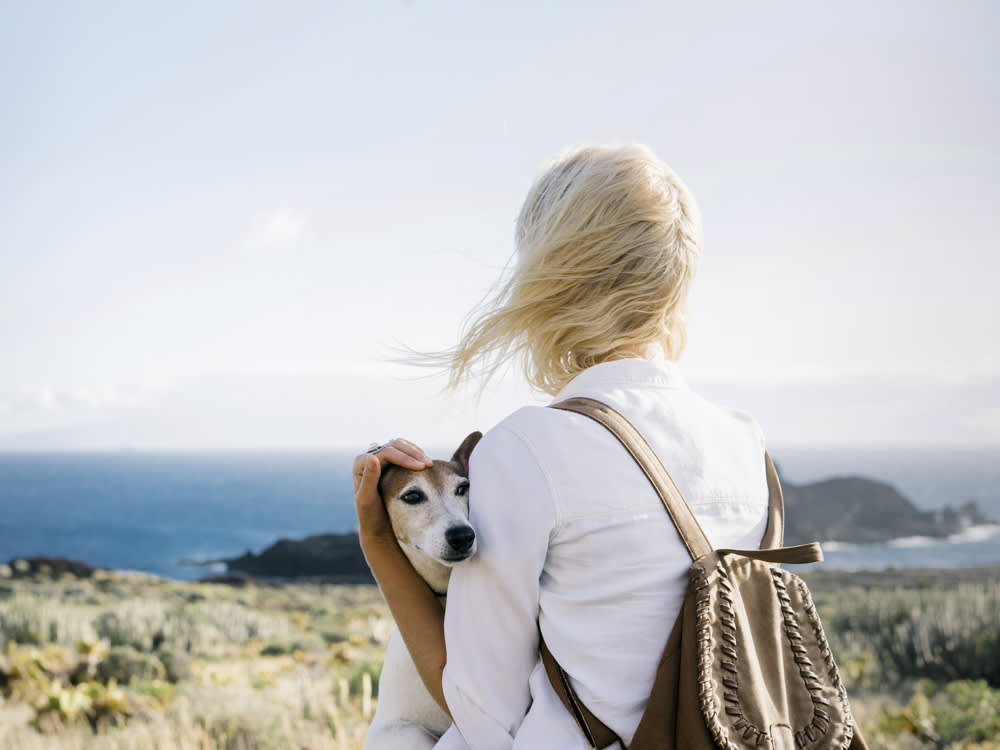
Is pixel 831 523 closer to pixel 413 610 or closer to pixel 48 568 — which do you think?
pixel 48 568

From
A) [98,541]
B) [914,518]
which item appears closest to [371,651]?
[914,518]

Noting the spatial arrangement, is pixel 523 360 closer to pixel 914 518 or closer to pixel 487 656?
pixel 487 656

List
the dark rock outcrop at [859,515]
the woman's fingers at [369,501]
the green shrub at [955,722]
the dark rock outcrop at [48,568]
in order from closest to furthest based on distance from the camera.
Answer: the woman's fingers at [369,501] → the green shrub at [955,722] → the dark rock outcrop at [48,568] → the dark rock outcrop at [859,515]

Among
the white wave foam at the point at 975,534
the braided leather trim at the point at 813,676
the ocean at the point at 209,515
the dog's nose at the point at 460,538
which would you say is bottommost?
the ocean at the point at 209,515

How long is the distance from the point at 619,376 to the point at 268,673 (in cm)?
567

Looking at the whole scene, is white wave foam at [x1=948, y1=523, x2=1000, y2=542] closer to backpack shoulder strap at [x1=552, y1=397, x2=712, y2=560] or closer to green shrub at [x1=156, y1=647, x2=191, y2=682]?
green shrub at [x1=156, y1=647, x2=191, y2=682]

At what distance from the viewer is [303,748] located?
4.34 m

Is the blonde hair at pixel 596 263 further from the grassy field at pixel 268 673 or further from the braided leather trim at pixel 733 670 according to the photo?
the grassy field at pixel 268 673

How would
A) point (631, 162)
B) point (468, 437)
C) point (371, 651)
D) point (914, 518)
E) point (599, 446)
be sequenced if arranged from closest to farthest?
point (599, 446) → point (631, 162) → point (468, 437) → point (371, 651) → point (914, 518)

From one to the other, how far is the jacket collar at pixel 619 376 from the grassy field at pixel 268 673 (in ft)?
11.3

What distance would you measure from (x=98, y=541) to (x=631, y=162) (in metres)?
63.6

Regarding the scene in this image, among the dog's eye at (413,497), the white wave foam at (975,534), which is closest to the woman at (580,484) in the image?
the dog's eye at (413,497)

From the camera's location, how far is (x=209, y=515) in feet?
243

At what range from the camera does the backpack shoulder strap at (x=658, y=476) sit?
4.85ft
